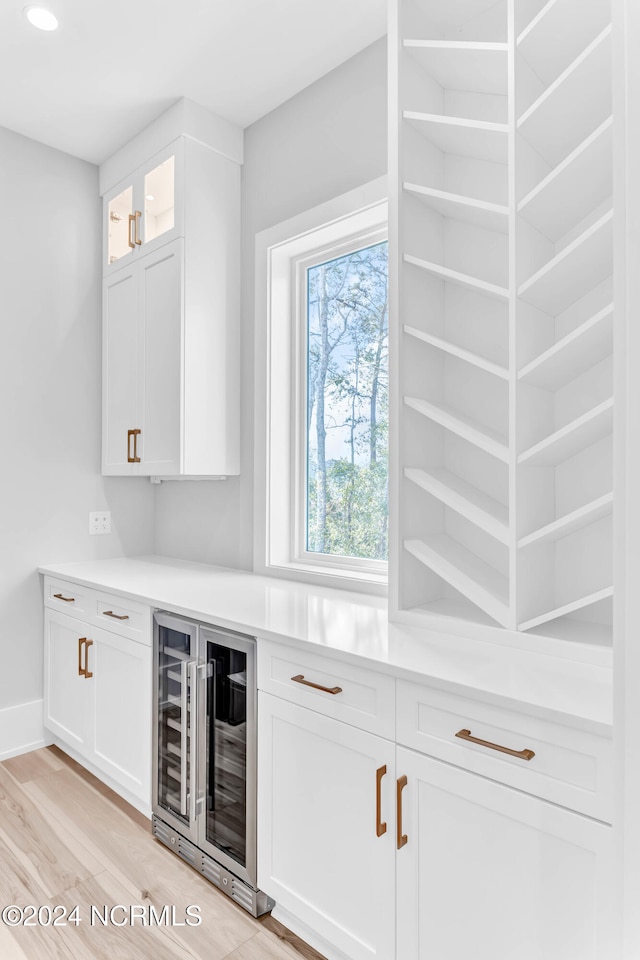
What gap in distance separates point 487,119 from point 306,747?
5.92 feet

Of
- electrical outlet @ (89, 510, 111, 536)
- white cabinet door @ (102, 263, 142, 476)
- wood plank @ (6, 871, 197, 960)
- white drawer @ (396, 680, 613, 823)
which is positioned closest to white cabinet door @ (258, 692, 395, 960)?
white drawer @ (396, 680, 613, 823)

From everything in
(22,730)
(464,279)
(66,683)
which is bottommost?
(22,730)

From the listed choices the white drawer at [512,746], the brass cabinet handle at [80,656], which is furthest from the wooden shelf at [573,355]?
the brass cabinet handle at [80,656]

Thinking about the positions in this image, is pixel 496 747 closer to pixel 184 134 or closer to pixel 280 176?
pixel 280 176

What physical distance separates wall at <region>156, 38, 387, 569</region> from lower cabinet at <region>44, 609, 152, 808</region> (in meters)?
0.64

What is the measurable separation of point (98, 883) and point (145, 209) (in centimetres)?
257

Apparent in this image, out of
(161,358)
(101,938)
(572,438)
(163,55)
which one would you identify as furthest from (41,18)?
(101,938)

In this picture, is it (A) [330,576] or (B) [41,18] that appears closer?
(B) [41,18]

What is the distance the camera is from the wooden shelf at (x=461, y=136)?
62.0 inches

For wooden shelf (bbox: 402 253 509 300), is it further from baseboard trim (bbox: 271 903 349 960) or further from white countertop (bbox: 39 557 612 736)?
baseboard trim (bbox: 271 903 349 960)

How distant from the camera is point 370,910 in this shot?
136 centimetres

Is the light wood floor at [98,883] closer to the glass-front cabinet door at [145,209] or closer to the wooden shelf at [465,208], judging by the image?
the wooden shelf at [465,208]

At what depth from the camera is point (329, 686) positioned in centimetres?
144

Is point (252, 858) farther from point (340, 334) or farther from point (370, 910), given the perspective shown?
point (340, 334)
